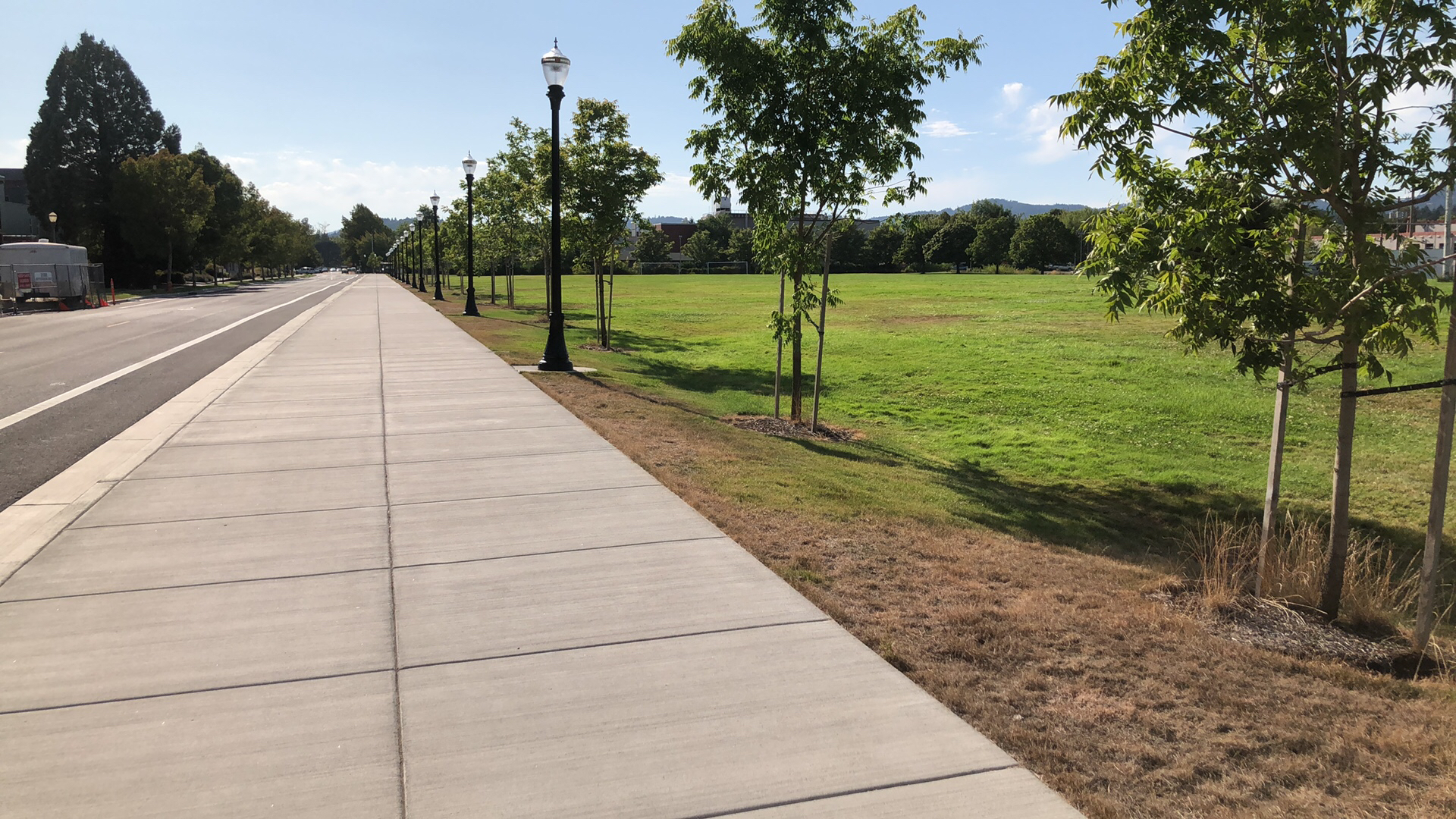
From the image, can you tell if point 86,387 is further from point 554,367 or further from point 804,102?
point 804,102

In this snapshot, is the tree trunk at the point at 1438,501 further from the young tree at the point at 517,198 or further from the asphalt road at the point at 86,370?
the young tree at the point at 517,198

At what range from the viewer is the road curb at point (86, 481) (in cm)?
605

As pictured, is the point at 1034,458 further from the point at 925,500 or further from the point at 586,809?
the point at 586,809

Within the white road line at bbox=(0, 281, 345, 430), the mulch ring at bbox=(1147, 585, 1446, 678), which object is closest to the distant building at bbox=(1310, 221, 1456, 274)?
the mulch ring at bbox=(1147, 585, 1446, 678)

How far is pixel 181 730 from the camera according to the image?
3.58 metres

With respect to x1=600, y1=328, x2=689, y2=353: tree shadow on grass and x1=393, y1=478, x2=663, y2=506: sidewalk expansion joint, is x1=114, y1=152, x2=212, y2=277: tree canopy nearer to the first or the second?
x1=600, y1=328, x2=689, y2=353: tree shadow on grass

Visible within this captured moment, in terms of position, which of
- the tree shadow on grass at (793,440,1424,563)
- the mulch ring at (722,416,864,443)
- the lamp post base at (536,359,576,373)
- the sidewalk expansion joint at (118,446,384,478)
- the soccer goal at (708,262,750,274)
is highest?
the soccer goal at (708,262,750,274)

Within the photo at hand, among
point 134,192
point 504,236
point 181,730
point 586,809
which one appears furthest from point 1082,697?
point 134,192

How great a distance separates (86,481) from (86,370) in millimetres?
10230

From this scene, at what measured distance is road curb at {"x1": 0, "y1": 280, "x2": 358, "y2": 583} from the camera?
6055 mm

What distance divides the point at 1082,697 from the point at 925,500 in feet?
15.1

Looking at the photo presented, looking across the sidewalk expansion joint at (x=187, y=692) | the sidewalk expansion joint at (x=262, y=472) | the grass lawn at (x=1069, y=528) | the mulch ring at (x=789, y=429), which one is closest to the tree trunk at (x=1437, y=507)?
the grass lawn at (x=1069, y=528)

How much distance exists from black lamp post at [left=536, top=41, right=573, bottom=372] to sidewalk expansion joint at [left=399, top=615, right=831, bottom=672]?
11688 millimetres

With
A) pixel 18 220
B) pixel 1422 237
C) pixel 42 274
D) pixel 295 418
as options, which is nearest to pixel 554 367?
pixel 295 418
